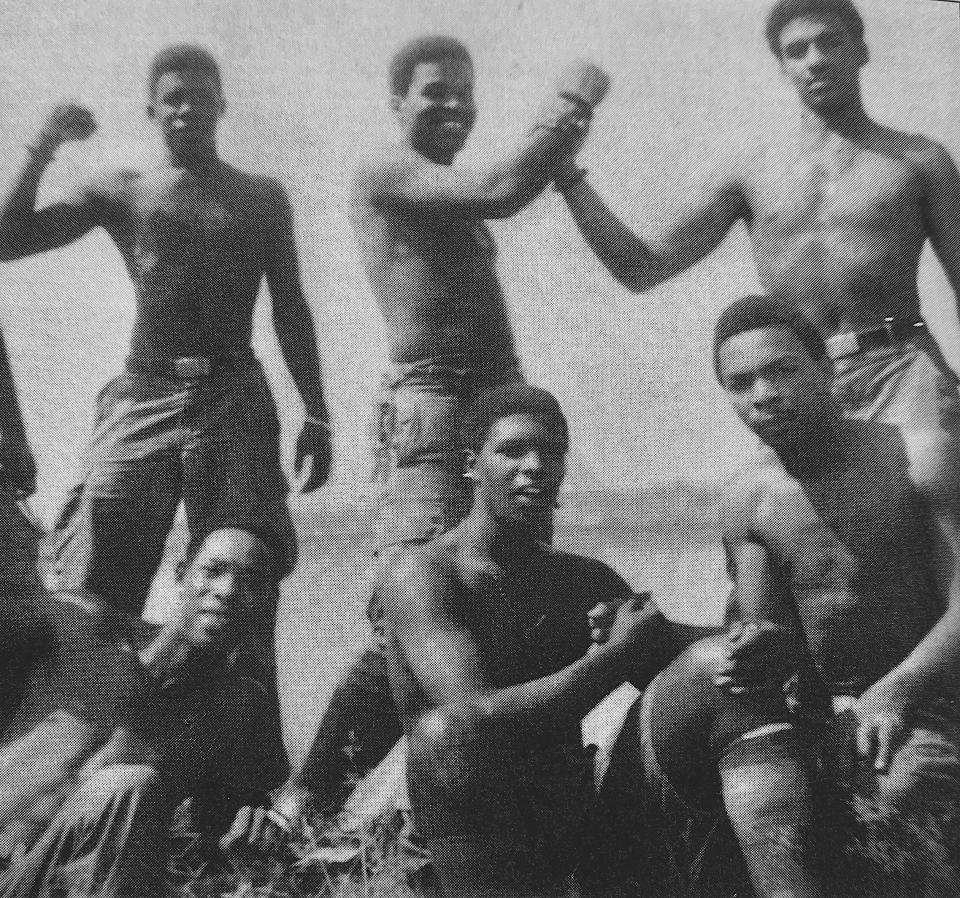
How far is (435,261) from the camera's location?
16.6 ft

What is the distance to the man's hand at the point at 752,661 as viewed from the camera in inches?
181

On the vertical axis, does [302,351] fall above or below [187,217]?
below

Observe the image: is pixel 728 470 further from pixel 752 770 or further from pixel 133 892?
pixel 133 892

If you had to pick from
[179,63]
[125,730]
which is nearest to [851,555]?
[125,730]

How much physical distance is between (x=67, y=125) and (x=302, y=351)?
1.11 metres

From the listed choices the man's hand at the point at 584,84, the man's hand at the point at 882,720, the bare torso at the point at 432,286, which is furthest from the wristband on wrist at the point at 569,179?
the man's hand at the point at 882,720

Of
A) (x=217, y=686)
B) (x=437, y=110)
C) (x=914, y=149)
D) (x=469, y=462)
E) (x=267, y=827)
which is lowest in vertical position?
(x=267, y=827)

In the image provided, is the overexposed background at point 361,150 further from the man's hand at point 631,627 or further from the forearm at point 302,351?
the man's hand at point 631,627

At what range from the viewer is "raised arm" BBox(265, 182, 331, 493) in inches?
197

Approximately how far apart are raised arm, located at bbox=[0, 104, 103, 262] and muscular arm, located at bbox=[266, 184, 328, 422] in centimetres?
60

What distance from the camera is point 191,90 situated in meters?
5.11

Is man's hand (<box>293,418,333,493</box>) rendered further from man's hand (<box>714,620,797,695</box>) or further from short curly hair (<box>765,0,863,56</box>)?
short curly hair (<box>765,0,863,56</box>)

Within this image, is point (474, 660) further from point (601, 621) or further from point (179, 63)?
point (179, 63)

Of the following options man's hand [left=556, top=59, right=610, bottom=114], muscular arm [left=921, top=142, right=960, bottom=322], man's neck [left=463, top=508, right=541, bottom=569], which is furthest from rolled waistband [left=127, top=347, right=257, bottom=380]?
muscular arm [left=921, top=142, right=960, bottom=322]
